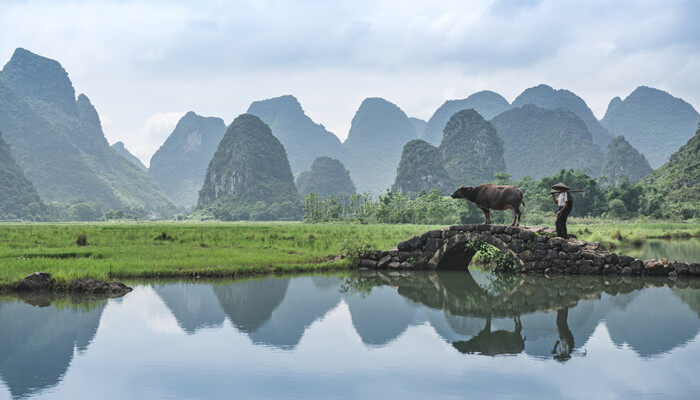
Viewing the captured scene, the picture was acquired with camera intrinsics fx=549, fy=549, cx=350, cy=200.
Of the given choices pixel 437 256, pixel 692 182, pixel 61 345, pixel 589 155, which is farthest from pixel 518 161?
pixel 61 345

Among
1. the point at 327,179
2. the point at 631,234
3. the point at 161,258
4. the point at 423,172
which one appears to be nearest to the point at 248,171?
the point at 327,179

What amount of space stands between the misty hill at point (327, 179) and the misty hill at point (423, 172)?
33.3 metres

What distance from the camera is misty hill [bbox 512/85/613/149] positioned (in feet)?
554

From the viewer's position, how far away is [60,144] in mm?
134875

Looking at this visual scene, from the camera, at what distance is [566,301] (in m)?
9.72

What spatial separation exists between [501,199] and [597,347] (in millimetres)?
6538

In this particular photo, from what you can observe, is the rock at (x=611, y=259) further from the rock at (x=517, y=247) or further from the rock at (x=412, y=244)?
the rock at (x=412, y=244)

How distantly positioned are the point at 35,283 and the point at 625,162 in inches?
4383

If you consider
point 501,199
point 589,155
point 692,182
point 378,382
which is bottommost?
point 378,382

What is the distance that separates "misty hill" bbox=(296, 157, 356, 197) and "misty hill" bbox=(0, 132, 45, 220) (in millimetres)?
65314

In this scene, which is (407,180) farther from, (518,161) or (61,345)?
(61,345)

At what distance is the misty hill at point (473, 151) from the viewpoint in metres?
115

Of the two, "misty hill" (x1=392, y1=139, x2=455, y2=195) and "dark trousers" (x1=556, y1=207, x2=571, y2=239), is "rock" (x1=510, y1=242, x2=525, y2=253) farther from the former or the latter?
"misty hill" (x1=392, y1=139, x2=455, y2=195)

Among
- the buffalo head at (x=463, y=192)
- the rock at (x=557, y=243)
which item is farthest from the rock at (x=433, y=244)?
the rock at (x=557, y=243)
